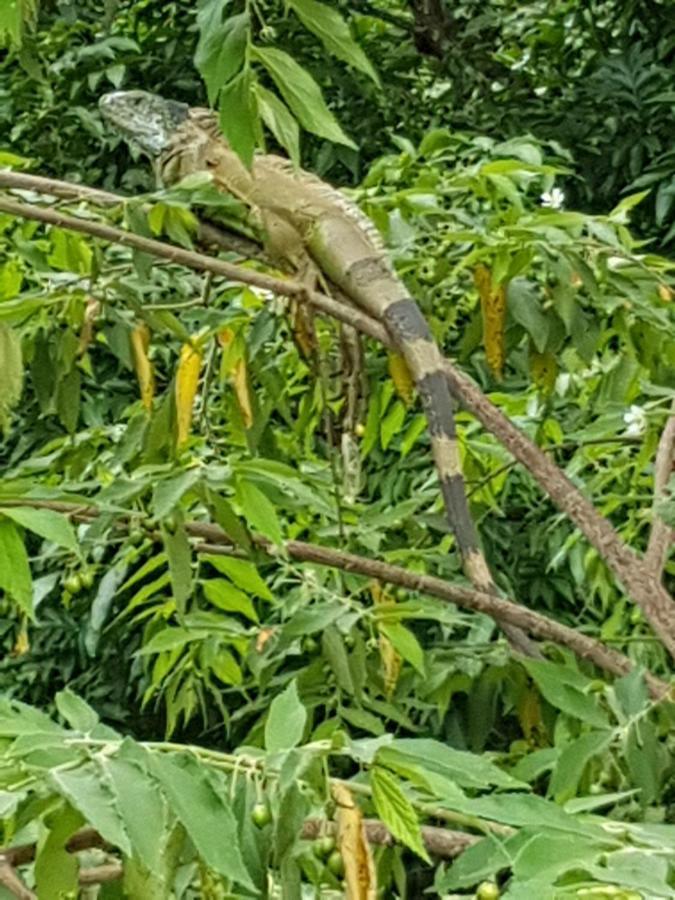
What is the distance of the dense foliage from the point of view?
622mm

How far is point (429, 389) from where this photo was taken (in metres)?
1.35

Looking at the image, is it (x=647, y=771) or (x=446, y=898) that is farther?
(x=647, y=771)

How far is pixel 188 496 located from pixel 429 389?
28cm

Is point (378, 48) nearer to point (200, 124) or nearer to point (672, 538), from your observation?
point (200, 124)

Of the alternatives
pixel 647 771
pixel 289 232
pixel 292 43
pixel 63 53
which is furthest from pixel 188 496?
pixel 63 53

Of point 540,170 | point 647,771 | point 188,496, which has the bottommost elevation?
point 647,771

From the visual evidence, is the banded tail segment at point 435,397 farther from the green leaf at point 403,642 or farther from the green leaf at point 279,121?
the green leaf at point 279,121

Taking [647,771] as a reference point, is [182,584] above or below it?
above

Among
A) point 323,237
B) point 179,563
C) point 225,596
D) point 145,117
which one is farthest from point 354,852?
point 145,117

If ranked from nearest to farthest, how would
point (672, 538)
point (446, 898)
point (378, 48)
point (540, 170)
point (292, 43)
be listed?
point (446, 898), point (672, 538), point (540, 170), point (292, 43), point (378, 48)

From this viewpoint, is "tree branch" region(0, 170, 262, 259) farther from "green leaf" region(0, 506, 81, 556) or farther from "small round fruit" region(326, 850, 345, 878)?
"small round fruit" region(326, 850, 345, 878)

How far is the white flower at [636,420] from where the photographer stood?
1273 mm

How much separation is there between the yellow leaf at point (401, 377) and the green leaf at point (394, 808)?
0.74 meters

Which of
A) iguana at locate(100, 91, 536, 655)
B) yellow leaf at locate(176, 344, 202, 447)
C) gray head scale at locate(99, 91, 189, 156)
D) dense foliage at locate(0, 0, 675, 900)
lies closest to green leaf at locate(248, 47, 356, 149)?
dense foliage at locate(0, 0, 675, 900)
